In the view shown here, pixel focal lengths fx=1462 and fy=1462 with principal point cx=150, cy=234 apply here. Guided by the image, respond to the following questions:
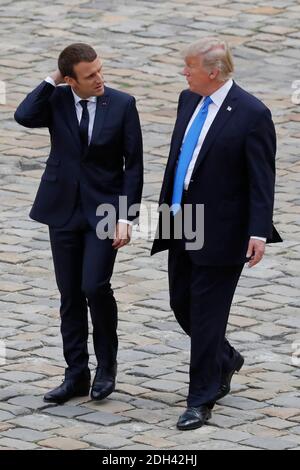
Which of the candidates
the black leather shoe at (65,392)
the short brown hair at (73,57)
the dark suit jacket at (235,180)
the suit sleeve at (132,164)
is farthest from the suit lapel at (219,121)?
the black leather shoe at (65,392)

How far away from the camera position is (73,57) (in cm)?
700

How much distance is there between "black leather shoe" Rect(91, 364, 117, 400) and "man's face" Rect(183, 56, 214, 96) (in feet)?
4.83

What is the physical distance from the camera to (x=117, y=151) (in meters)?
7.15

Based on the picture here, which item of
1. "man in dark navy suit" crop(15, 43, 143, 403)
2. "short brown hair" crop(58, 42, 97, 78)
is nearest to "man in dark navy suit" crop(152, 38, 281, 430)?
"man in dark navy suit" crop(15, 43, 143, 403)

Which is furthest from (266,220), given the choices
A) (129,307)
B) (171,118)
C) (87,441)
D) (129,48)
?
(129,48)

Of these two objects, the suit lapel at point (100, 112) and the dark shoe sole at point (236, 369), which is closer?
the suit lapel at point (100, 112)

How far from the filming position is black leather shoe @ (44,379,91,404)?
7.25 metres

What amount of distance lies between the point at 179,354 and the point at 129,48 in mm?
6779

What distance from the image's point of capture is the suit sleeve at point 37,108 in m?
7.14

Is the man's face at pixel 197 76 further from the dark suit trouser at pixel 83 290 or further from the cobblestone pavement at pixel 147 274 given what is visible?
the cobblestone pavement at pixel 147 274

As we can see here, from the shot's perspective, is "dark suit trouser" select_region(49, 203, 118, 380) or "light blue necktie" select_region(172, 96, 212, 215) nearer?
"light blue necktie" select_region(172, 96, 212, 215)

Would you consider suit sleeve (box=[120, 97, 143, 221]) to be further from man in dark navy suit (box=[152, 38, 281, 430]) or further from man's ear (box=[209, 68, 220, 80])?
man's ear (box=[209, 68, 220, 80])

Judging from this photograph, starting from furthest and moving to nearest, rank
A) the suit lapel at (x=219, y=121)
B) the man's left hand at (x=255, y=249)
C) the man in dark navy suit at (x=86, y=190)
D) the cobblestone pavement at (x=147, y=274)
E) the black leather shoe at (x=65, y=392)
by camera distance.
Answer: the black leather shoe at (x=65, y=392)
the man in dark navy suit at (x=86, y=190)
the cobblestone pavement at (x=147, y=274)
the suit lapel at (x=219, y=121)
the man's left hand at (x=255, y=249)

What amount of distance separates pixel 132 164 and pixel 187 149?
11.7 inches
